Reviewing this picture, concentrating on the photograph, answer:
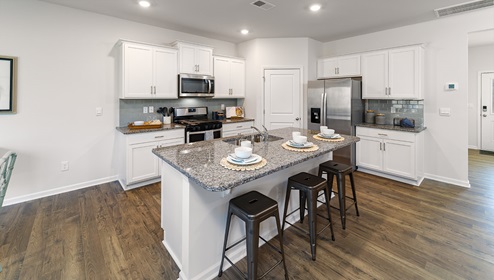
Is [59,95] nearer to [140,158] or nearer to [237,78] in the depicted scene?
[140,158]

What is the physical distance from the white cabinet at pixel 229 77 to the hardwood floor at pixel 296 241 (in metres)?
2.62

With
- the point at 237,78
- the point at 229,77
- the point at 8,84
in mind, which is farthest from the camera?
the point at 237,78

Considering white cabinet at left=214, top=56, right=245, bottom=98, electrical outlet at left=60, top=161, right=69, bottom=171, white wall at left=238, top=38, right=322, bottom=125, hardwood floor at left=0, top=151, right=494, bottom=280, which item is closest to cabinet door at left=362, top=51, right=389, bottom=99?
white wall at left=238, top=38, right=322, bottom=125

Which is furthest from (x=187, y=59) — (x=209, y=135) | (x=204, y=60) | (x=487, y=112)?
(x=487, y=112)

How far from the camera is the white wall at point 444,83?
3654 millimetres

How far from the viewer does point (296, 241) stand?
2324 millimetres

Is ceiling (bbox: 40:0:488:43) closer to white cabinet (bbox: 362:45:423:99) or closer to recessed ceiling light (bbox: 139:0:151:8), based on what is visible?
recessed ceiling light (bbox: 139:0:151:8)

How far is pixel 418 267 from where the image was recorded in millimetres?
1955

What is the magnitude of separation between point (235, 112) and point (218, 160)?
3544mm

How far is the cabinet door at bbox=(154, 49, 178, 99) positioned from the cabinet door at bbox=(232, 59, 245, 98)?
134cm

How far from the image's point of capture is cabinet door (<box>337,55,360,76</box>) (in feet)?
14.8

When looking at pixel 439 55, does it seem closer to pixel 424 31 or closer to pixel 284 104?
pixel 424 31

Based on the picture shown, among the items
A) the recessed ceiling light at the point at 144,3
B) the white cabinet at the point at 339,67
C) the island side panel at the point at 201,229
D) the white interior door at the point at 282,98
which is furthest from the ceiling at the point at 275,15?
the island side panel at the point at 201,229

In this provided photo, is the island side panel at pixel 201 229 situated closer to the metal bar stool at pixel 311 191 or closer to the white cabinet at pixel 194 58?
the metal bar stool at pixel 311 191
